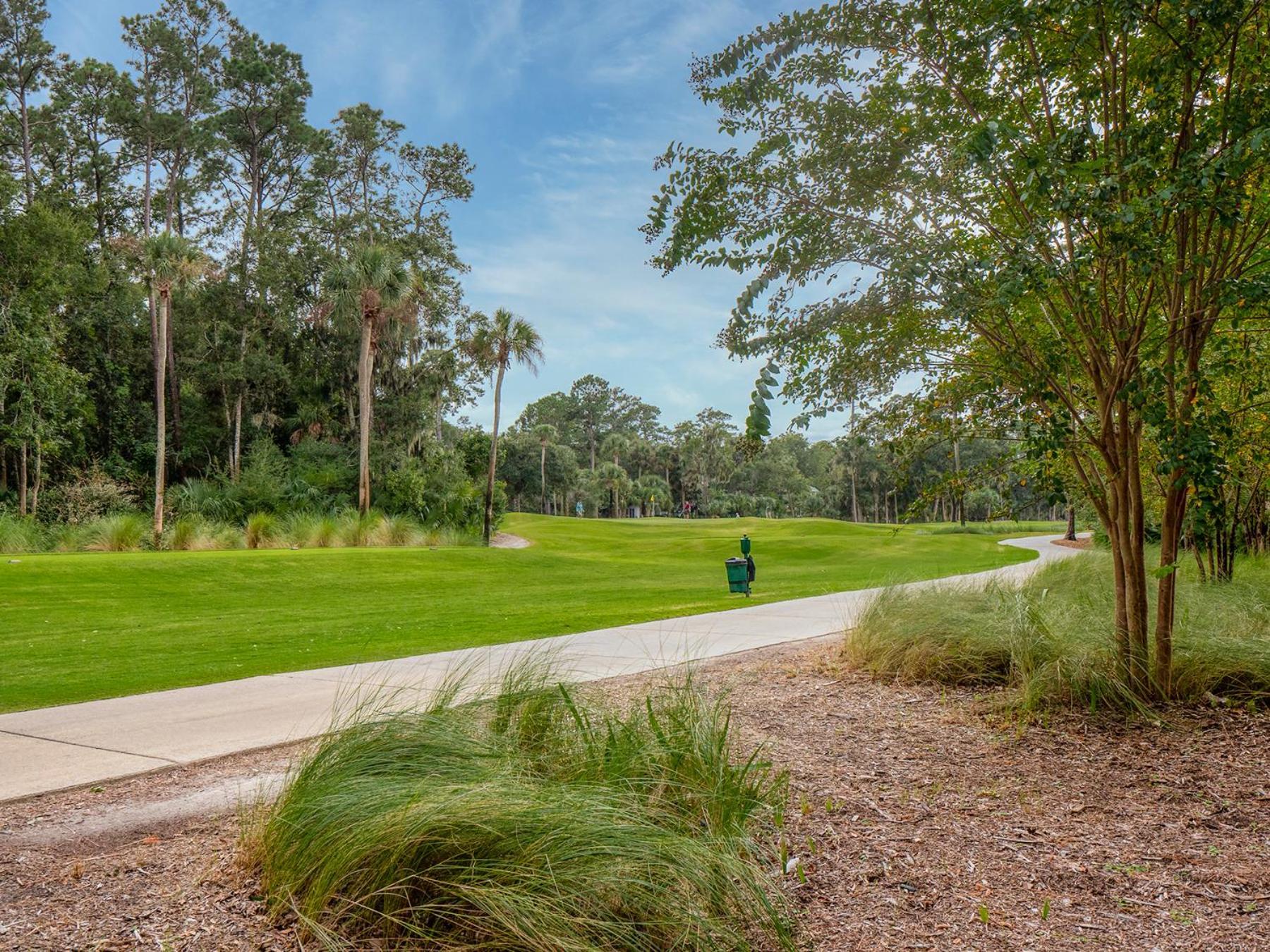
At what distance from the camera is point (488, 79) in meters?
13.8

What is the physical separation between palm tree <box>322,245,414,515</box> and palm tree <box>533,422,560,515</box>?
37.1 metres

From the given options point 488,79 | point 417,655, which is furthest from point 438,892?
point 488,79

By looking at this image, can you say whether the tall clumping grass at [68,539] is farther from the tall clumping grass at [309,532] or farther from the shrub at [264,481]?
the shrub at [264,481]

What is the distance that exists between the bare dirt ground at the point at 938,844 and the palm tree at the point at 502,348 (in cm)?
2899

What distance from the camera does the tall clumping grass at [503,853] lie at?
100 inches

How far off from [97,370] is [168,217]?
8669 mm

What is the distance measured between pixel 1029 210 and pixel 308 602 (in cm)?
1227

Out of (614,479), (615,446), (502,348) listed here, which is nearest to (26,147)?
(502,348)

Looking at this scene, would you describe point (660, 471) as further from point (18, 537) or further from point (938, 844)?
point (938, 844)

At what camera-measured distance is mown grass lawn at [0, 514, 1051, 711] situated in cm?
805

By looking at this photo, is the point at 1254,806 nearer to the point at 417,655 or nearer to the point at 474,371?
the point at 417,655

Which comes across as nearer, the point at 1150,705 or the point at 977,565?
the point at 1150,705

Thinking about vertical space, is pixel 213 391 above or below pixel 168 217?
below

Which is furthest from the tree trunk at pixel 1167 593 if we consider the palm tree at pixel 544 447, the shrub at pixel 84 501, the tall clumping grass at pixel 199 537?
the palm tree at pixel 544 447
